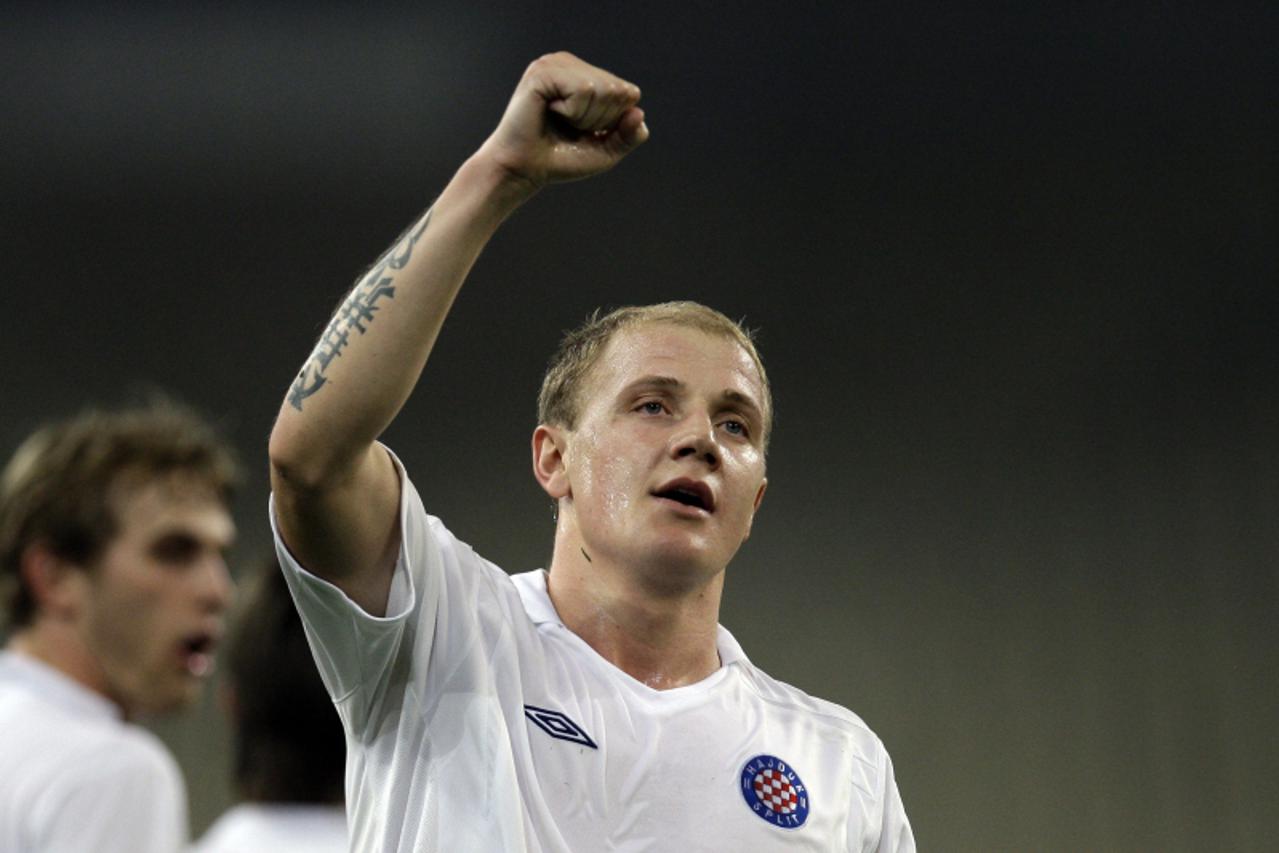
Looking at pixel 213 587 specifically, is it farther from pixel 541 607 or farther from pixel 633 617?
pixel 633 617

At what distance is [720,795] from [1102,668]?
5972mm

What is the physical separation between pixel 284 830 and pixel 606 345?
127 centimetres

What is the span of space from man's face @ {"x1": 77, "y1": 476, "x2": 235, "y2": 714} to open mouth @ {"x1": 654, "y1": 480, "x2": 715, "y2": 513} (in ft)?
3.10

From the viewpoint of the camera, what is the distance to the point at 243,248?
8.93 m

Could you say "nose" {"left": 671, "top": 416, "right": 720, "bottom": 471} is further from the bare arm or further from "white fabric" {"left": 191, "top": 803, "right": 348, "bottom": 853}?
"white fabric" {"left": 191, "top": 803, "right": 348, "bottom": 853}

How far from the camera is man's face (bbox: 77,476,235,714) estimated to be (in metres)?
2.21

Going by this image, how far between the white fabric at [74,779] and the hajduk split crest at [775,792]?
110 centimetres

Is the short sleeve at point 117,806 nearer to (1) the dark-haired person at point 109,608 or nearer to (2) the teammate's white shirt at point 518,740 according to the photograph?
(1) the dark-haired person at point 109,608

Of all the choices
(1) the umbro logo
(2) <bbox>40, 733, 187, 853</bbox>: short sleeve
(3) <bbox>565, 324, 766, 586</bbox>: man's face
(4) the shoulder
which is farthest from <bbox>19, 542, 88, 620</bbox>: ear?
(4) the shoulder

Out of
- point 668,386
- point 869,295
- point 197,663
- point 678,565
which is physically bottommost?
point 197,663

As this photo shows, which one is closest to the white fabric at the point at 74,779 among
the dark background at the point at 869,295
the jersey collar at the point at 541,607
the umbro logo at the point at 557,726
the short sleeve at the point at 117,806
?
the short sleeve at the point at 117,806

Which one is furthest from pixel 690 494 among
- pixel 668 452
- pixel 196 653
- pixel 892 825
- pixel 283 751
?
pixel 196 653

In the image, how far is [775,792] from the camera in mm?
2750

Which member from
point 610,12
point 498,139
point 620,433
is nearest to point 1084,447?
point 610,12
